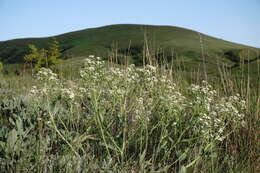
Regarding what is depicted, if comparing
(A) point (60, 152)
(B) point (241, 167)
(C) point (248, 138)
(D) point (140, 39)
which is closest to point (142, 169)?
(A) point (60, 152)

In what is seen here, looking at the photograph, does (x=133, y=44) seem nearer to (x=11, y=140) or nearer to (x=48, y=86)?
(x=48, y=86)

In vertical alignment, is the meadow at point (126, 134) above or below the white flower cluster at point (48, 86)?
below

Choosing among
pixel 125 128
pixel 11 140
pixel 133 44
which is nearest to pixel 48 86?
pixel 11 140

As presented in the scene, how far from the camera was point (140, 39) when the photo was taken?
59.1m

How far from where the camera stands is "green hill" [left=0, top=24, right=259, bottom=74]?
47.9 meters

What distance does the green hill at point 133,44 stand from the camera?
157ft

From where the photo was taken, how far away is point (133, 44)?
56844 millimetres

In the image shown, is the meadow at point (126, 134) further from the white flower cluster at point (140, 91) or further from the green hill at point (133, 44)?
the green hill at point (133, 44)

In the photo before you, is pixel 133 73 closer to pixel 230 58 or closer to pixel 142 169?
pixel 142 169

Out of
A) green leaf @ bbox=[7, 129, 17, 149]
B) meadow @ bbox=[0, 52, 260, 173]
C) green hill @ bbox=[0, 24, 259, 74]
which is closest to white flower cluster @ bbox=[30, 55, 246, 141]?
meadow @ bbox=[0, 52, 260, 173]

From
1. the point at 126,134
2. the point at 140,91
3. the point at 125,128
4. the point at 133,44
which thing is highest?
the point at 133,44

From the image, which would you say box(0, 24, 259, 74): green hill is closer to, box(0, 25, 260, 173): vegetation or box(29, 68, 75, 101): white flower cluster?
box(0, 25, 260, 173): vegetation

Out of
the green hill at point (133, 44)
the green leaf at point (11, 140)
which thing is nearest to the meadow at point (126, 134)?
the green leaf at point (11, 140)

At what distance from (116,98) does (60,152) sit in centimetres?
90
